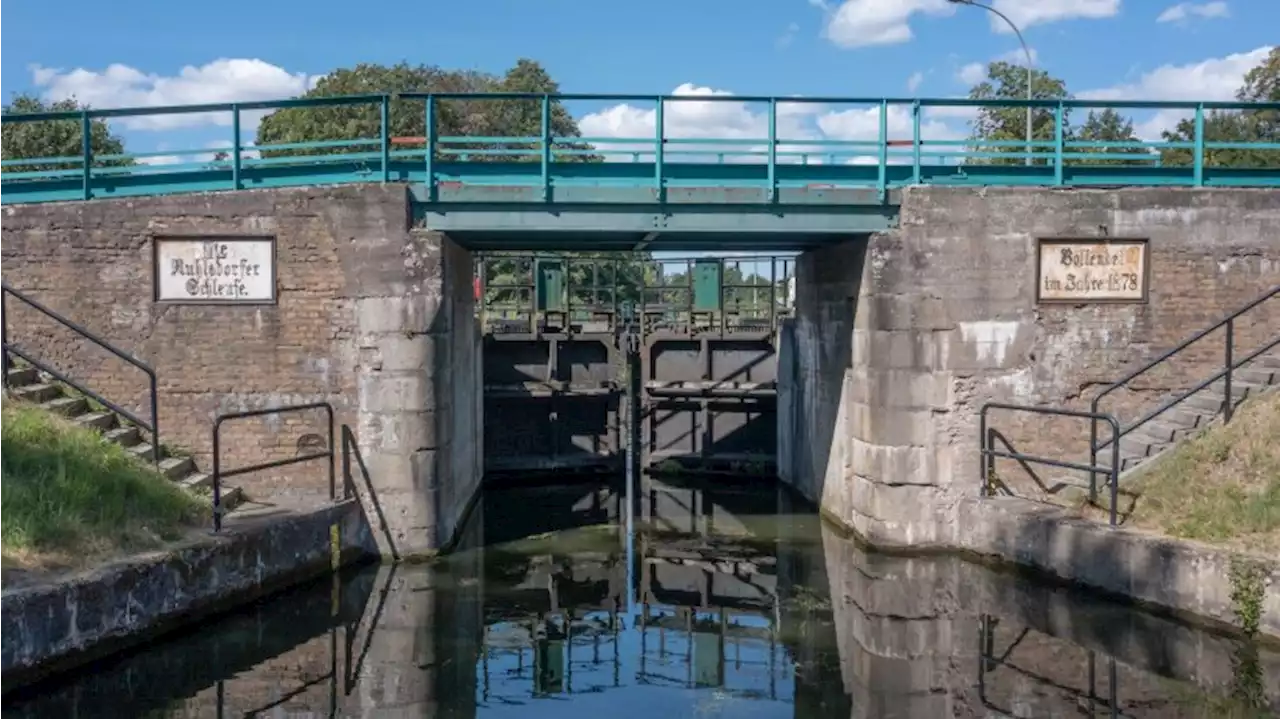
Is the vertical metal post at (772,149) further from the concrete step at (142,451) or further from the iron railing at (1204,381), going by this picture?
the concrete step at (142,451)

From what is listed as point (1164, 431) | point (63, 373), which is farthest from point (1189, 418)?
point (63, 373)

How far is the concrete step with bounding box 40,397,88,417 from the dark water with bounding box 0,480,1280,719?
3.40 m

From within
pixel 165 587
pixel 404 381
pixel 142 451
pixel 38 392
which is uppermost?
pixel 404 381

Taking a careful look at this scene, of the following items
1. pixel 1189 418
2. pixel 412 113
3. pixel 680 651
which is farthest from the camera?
pixel 412 113

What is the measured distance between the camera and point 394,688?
7891 mm

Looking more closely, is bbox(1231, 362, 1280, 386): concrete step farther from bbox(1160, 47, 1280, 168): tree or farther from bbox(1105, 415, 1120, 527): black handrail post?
bbox(1160, 47, 1280, 168): tree

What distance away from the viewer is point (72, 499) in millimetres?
8945

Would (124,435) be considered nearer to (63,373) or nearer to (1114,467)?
(63,373)

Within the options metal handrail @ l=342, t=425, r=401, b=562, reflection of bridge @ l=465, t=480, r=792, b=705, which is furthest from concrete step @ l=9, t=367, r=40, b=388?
reflection of bridge @ l=465, t=480, r=792, b=705

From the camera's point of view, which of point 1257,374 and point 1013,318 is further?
point 1013,318

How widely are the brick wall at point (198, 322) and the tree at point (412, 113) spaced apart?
24.2 metres

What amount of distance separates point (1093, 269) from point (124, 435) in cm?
1103

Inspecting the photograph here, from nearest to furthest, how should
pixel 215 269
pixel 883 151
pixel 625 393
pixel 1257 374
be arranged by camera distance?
pixel 215 269 → pixel 1257 374 → pixel 883 151 → pixel 625 393

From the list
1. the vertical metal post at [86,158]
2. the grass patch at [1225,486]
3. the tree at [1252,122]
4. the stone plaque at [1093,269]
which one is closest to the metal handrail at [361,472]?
the vertical metal post at [86,158]
